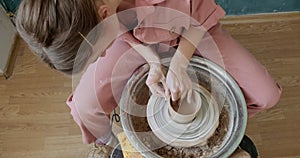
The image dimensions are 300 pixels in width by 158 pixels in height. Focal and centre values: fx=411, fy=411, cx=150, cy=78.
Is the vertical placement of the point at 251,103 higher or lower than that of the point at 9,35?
higher

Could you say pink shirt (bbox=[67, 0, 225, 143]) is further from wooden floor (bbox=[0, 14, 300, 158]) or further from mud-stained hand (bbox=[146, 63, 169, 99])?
wooden floor (bbox=[0, 14, 300, 158])

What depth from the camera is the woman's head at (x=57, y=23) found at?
748 millimetres

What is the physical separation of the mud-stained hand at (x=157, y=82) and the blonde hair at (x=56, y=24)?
19cm

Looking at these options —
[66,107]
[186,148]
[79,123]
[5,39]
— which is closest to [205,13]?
[186,148]

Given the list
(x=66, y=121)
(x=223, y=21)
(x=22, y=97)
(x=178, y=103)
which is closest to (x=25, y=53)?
(x=22, y=97)

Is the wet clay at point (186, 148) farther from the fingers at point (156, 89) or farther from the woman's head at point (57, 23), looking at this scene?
the woman's head at point (57, 23)

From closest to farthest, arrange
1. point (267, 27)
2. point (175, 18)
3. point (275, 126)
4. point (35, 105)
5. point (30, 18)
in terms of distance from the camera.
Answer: point (30, 18), point (175, 18), point (275, 126), point (35, 105), point (267, 27)

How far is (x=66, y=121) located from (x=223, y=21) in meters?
0.75

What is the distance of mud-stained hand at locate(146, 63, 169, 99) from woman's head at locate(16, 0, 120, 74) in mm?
202

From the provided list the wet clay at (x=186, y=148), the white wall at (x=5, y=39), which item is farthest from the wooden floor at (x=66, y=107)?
the wet clay at (x=186, y=148)

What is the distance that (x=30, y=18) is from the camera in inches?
29.8

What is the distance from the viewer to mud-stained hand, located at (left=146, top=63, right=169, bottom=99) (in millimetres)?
954

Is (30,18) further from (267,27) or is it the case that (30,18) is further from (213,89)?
(267,27)

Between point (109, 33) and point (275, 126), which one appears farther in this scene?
point (275, 126)
